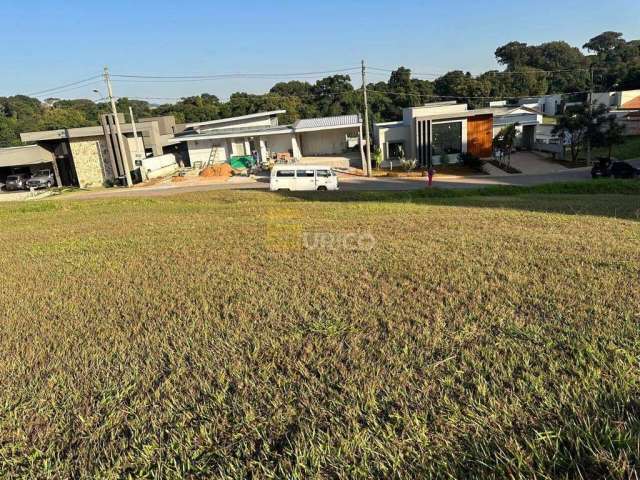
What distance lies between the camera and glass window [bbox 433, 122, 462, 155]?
1127 inches

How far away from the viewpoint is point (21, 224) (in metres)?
11.0

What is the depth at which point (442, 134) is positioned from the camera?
28.8 metres

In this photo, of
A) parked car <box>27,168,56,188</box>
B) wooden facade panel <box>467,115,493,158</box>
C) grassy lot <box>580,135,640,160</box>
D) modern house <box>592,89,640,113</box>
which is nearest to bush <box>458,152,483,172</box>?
wooden facade panel <box>467,115,493,158</box>

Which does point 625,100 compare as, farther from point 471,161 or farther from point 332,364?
point 332,364

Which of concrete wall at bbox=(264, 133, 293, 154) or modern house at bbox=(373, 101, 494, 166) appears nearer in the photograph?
modern house at bbox=(373, 101, 494, 166)

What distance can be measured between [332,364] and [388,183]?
2198cm

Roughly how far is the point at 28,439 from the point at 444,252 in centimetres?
419

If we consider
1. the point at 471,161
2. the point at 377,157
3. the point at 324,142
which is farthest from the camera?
the point at 324,142

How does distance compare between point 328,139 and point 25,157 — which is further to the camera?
point 328,139

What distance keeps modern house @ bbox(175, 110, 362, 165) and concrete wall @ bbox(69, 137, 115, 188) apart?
20.1 ft

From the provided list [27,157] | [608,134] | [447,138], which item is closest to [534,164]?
[608,134]

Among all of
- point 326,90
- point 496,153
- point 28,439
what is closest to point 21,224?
point 28,439

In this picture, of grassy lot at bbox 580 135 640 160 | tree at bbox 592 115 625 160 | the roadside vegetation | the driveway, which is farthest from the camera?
grassy lot at bbox 580 135 640 160

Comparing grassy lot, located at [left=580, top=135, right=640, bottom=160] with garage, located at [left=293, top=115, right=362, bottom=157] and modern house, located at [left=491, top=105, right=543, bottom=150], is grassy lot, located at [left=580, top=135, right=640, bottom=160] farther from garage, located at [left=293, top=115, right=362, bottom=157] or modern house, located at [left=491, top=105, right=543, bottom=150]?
garage, located at [left=293, top=115, right=362, bottom=157]
